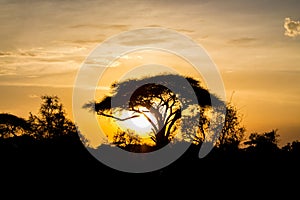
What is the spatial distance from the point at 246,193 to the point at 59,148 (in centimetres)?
980

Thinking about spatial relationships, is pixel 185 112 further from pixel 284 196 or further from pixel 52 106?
pixel 284 196

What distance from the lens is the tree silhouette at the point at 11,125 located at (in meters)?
42.8

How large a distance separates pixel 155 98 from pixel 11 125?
12.6 meters

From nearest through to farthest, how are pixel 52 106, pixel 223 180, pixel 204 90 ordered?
1. pixel 223 180
2. pixel 52 106
3. pixel 204 90

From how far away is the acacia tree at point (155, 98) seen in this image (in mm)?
49656

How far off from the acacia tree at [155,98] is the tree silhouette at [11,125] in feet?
31.0

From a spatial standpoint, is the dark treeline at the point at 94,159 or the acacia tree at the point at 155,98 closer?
the dark treeline at the point at 94,159

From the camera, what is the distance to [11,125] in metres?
43.2

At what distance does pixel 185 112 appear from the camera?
5009cm

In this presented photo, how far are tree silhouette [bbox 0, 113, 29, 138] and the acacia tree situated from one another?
944 centimetres

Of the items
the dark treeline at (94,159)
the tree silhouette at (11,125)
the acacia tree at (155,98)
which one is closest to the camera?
the dark treeline at (94,159)

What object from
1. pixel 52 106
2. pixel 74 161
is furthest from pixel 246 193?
pixel 52 106

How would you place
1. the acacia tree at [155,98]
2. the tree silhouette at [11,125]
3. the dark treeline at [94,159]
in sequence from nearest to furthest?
the dark treeline at [94,159]
the tree silhouette at [11,125]
the acacia tree at [155,98]

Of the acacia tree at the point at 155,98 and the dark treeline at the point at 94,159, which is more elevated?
the acacia tree at the point at 155,98
